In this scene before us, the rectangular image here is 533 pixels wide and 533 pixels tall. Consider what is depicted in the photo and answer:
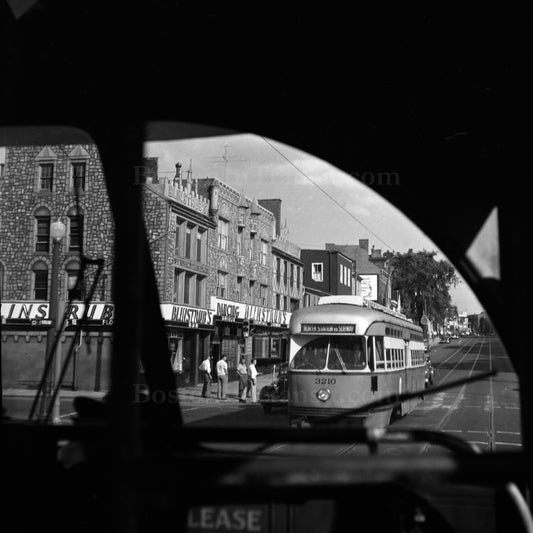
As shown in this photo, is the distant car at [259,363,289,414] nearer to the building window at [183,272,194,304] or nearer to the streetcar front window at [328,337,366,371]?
the streetcar front window at [328,337,366,371]

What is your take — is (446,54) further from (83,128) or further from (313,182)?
(83,128)

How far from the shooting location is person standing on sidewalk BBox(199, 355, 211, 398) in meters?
2.42

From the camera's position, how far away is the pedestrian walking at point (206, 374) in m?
2.43

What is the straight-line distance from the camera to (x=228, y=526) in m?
1.98

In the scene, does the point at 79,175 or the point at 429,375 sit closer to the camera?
the point at 79,175

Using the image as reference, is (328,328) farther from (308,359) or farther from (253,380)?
(253,380)

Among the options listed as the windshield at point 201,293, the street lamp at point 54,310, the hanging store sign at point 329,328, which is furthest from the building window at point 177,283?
the hanging store sign at point 329,328

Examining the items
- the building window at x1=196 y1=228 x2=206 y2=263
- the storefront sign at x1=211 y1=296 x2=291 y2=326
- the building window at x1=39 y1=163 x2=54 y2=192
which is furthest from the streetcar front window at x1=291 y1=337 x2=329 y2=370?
the building window at x1=39 y1=163 x2=54 y2=192

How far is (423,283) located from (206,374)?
97 cm

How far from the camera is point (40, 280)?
2189mm

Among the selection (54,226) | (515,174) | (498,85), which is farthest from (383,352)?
(54,226)

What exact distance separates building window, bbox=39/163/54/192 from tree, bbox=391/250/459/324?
4.46 ft

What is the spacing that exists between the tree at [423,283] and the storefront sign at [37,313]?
3.98ft

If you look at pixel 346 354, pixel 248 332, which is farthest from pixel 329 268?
pixel 248 332
